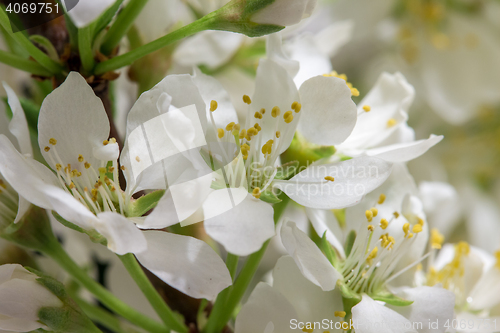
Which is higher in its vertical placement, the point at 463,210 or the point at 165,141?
the point at 165,141

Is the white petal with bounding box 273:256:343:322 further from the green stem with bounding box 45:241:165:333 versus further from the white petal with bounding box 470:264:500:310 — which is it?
the white petal with bounding box 470:264:500:310

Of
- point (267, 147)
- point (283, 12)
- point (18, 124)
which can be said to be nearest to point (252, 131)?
point (267, 147)

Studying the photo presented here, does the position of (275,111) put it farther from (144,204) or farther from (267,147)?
(144,204)

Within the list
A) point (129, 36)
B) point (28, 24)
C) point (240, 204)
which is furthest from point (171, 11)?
point (240, 204)

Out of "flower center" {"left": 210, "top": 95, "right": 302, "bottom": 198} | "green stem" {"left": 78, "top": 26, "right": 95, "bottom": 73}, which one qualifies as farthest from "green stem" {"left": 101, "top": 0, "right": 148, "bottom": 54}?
"flower center" {"left": 210, "top": 95, "right": 302, "bottom": 198}

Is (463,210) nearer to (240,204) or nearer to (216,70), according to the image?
(216,70)

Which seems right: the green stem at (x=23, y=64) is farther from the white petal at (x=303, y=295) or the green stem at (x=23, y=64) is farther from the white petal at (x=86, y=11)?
the white petal at (x=303, y=295)
